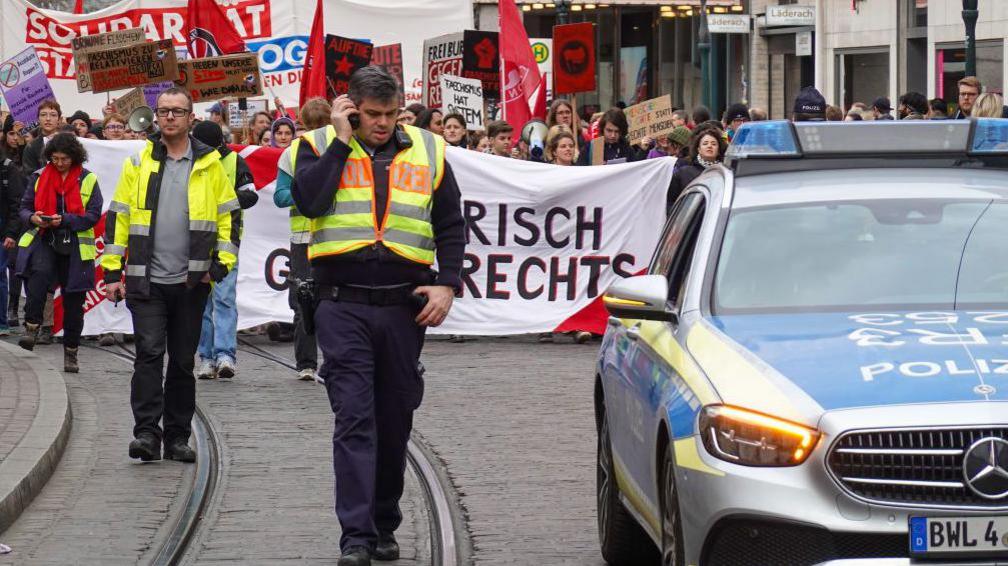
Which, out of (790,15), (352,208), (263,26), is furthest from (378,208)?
(790,15)

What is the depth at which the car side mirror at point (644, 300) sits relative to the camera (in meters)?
5.78

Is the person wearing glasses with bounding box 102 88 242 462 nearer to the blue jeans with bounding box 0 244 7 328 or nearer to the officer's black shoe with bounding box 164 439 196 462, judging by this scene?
the officer's black shoe with bounding box 164 439 196 462

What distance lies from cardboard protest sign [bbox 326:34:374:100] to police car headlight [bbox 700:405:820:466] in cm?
1569

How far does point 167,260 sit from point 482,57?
40.9 feet

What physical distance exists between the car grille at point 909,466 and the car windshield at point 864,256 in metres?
1.00

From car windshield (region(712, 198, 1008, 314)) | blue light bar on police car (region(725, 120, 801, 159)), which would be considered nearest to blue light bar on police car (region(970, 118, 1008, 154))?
car windshield (region(712, 198, 1008, 314))

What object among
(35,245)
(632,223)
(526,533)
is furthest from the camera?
(632,223)

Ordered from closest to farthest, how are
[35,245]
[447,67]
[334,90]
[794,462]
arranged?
[794,462]
[35,245]
[334,90]
[447,67]

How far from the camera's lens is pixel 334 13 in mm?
31547

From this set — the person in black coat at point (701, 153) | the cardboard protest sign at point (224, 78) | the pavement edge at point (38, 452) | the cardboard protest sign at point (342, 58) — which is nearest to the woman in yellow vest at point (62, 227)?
the pavement edge at point (38, 452)

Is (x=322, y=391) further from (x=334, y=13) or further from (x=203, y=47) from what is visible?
(x=334, y=13)

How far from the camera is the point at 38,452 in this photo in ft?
29.8

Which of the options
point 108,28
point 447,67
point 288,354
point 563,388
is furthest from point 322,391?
point 108,28

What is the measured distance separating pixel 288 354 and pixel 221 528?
7297 millimetres
